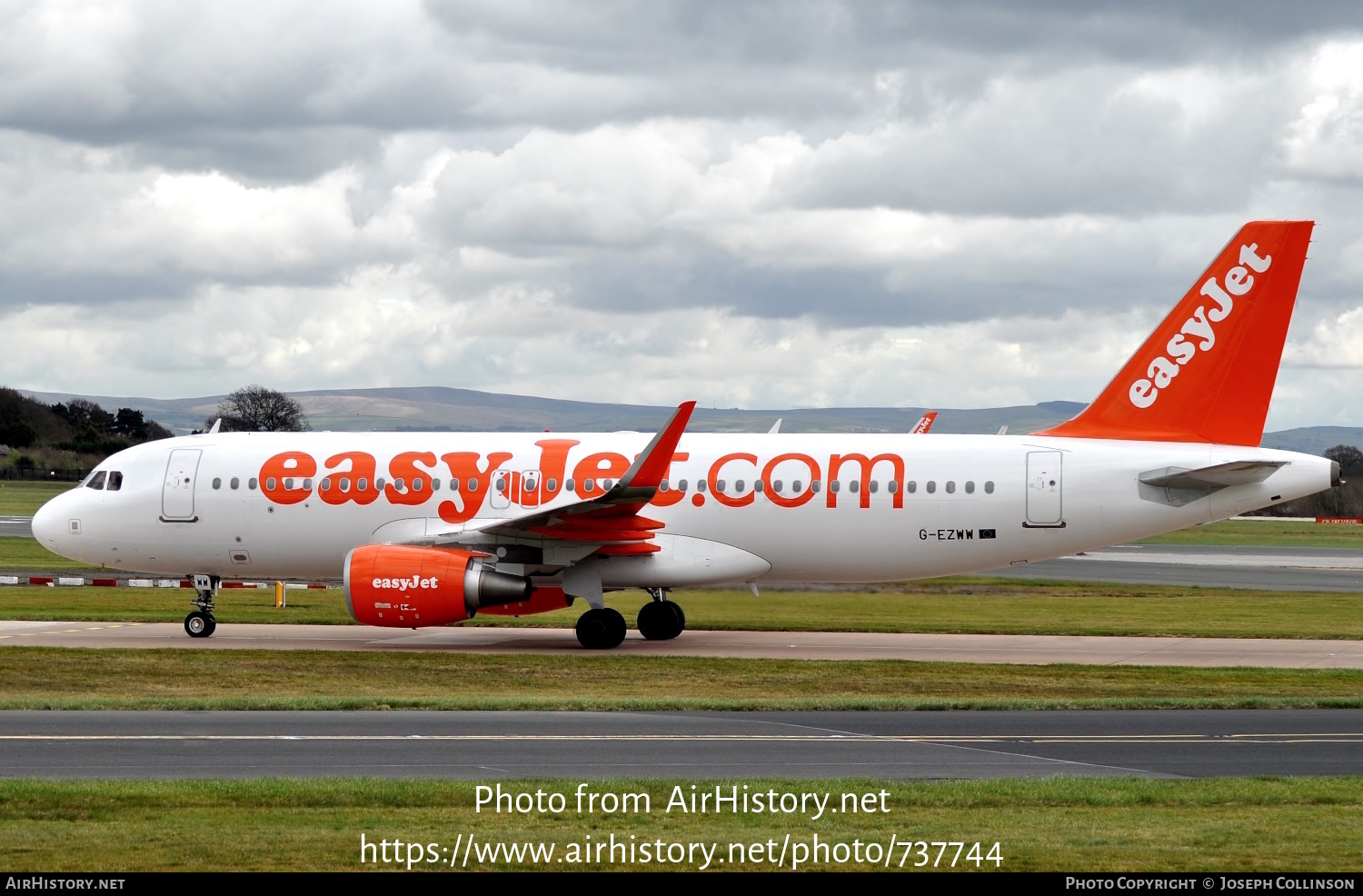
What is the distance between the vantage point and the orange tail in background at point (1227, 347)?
26922 mm

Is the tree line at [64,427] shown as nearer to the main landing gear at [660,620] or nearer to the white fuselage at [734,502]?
the white fuselage at [734,502]

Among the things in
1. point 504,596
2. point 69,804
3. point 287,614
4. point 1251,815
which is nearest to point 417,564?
point 504,596

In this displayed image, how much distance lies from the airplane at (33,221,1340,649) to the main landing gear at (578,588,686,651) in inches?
2.1

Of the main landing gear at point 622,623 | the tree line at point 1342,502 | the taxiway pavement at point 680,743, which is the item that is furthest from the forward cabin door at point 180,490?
the tree line at point 1342,502

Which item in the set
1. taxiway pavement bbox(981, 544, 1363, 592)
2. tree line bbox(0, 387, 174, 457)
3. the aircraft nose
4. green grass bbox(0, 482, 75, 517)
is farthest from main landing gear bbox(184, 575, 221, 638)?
tree line bbox(0, 387, 174, 457)

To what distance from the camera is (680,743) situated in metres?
16.1

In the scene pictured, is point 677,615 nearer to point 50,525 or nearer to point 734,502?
point 734,502

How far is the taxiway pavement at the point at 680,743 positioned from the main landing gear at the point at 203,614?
34.6 ft

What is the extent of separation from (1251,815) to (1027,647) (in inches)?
647

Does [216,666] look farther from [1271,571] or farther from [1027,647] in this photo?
[1271,571]

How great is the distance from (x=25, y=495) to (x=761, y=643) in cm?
7158

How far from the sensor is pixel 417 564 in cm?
2595

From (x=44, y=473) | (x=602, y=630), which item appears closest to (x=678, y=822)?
(x=602, y=630)
